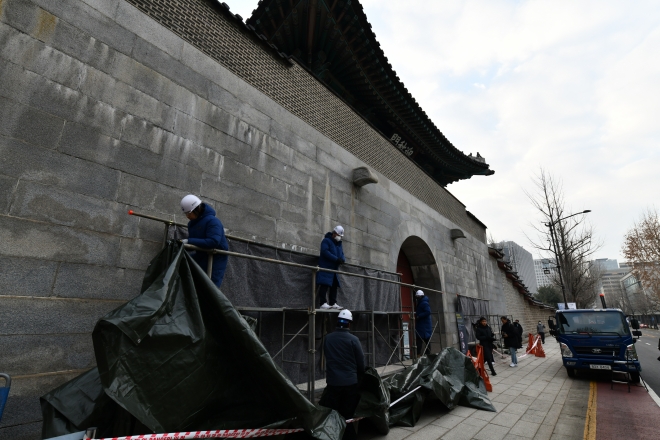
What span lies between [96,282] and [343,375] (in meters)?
3.00

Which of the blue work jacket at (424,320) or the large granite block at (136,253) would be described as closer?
the large granite block at (136,253)

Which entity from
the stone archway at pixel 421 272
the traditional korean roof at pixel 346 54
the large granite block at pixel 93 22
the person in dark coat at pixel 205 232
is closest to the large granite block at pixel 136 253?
the person in dark coat at pixel 205 232

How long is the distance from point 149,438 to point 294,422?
1.25 meters

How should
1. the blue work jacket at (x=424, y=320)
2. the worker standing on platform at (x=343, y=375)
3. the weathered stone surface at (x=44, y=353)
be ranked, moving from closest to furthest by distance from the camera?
1. the weathered stone surface at (x=44, y=353)
2. the worker standing on platform at (x=343, y=375)
3. the blue work jacket at (x=424, y=320)

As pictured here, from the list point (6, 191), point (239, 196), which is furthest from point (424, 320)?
point (6, 191)

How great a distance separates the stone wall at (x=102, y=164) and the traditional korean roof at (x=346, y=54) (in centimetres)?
186

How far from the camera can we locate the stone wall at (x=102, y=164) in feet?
10.4

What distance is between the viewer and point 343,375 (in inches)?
155

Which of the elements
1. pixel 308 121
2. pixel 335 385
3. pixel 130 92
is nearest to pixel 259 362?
pixel 335 385

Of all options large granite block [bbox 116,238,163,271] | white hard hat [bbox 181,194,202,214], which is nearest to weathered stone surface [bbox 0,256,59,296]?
large granite block [bbox 116,238,163,271]

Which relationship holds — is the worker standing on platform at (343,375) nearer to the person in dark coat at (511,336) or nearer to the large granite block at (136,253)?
the large granite block at (136,253)

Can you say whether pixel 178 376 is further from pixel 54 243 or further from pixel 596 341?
pixel 596 341

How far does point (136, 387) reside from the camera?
2.44 metres

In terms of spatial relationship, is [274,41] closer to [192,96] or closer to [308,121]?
[308,121]
